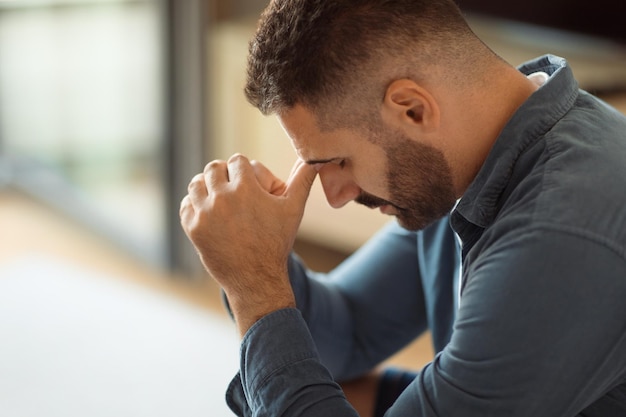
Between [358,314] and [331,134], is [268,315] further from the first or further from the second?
[358,314]

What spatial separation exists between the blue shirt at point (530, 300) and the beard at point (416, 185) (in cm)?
5

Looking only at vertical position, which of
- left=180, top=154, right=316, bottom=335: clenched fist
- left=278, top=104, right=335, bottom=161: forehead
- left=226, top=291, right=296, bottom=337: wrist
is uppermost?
left=278, top=104, right=335, bottom=161: forehead

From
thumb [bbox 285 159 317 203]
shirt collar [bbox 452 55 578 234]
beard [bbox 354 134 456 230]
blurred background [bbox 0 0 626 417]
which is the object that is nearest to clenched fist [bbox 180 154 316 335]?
thumb [bbox 285 159 317 203]

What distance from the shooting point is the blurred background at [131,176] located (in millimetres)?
2268

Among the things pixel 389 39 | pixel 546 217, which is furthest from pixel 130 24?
pixel 546 217

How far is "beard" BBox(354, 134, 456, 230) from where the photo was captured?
107 centimetres

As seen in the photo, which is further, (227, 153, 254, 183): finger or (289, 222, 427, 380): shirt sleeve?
(289, 222, 427, 380): shirt sleeve

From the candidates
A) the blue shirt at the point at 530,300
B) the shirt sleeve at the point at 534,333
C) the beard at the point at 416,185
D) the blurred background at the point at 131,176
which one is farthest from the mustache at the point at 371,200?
the blurred background at the point at 131,176

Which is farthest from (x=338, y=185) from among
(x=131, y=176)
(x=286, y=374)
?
(x=131, y=176)

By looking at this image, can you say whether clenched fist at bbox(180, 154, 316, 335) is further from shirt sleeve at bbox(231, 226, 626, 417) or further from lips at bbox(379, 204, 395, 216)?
shirt sleeve at bbox(231, 226, 626, 417)

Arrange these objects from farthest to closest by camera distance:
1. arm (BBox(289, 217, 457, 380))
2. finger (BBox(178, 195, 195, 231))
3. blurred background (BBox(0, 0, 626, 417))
A: blurred background (BBox(0, 0, 626, 417))
arm (BBox(289, 217, 457, 380))
finger (BBox(178, 195, 195, 231))

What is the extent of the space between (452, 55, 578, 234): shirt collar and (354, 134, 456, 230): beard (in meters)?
0.06

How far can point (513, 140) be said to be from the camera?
3.30 ft

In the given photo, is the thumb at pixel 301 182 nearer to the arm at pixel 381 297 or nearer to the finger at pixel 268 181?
the finger at pixel 268 181
